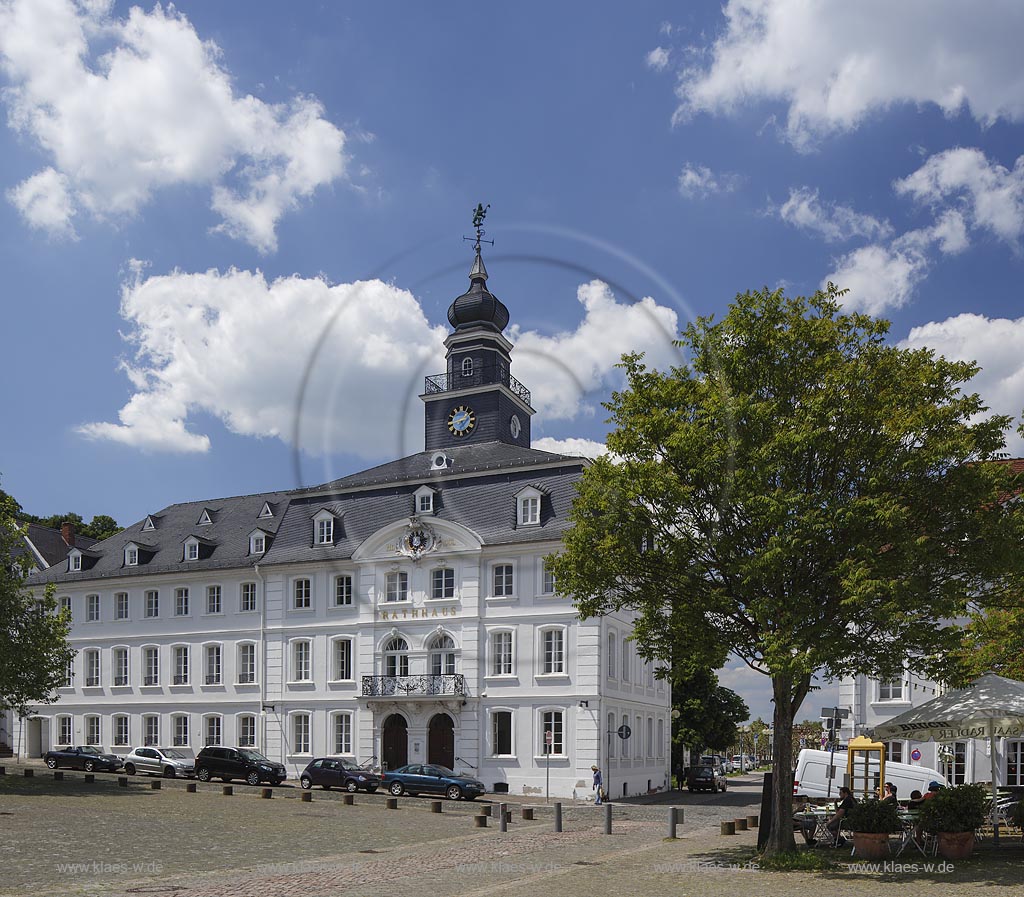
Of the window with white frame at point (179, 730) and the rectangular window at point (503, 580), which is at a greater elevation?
the rectangular window at point (503, 580)

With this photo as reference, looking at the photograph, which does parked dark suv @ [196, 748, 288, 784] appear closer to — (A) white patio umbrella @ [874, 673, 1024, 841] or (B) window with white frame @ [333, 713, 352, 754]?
(B) window with white frame @ [333, 713, 352, 754]

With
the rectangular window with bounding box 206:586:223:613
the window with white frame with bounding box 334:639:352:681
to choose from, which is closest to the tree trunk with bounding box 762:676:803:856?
Answer: the window with white frame with bounding box 334:639:352:681

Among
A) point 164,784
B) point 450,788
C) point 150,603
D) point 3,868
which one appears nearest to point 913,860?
point 3,868

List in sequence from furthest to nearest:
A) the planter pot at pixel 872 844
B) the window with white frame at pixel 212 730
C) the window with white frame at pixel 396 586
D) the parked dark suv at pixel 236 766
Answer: the window with white frame at pixel 212 730 → the window with white frame at pixel 396 586 → the parked dark suv at pixel 236 766 → the planter pot at pixel 872 844

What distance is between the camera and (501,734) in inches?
1900

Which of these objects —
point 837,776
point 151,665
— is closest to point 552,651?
point 837,776

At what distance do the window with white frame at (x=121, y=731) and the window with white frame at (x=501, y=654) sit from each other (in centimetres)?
2158

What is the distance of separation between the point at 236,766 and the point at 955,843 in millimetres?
33376

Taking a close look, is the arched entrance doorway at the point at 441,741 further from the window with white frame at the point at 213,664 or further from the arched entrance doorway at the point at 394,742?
the window with white frame at the point at 213,664

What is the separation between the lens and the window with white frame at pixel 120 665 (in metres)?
58.4

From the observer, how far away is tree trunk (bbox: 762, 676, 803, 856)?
22125 mm

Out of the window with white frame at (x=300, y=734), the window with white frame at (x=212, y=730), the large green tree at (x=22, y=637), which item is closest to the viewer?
the large green tree at (x=22, y=637)

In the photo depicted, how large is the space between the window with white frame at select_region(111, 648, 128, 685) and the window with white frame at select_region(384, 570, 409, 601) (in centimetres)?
1661

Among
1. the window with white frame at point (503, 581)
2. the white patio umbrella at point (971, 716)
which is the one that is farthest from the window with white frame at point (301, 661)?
the white patio umbrella at point (971, 716)
